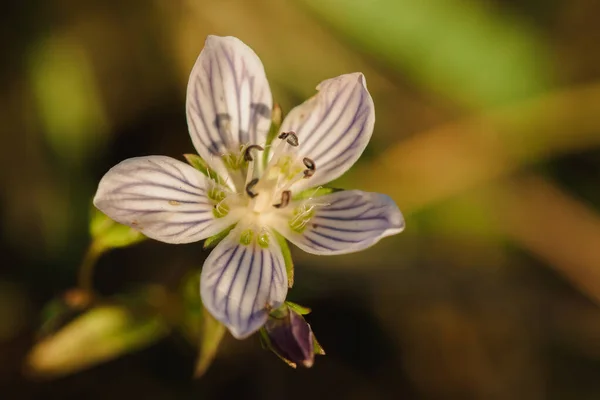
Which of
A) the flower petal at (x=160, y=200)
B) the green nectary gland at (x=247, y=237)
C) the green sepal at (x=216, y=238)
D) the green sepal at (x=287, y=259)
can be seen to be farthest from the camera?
the green nectary gland at (x=247, y=237)

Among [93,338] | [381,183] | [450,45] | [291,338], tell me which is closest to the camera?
[291,338]

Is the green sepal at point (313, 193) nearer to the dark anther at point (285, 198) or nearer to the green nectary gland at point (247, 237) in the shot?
the dark anther at point (285, 198)

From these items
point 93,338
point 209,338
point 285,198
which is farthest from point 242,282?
point 93,338

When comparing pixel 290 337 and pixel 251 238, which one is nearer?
pixel 290 337

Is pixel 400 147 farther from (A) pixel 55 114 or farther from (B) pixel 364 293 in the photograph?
(A) pixel 55 114

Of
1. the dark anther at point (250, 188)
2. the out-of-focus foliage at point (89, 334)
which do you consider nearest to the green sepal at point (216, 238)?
the dark anther at point (250, 188)

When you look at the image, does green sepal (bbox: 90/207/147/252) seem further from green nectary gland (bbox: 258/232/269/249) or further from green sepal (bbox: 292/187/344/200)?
green sepal (bbox: 292/187/344/200)

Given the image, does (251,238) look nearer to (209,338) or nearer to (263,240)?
(263,240)
